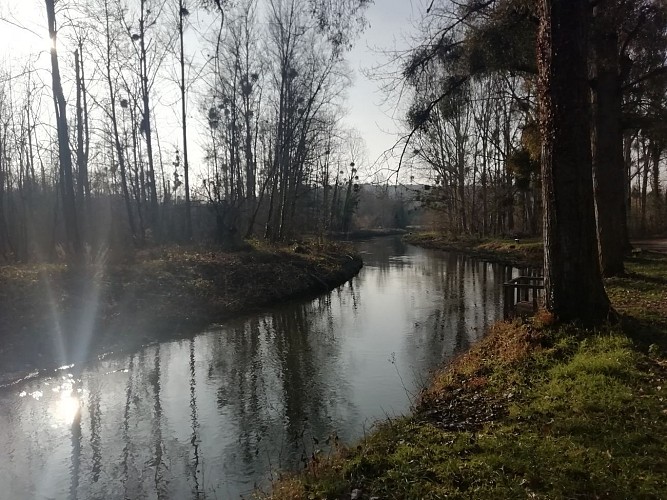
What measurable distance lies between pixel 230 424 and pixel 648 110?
47.0 ft

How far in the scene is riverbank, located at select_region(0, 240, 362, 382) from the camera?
1125 cm

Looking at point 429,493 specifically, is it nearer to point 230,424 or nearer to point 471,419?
point 471,419

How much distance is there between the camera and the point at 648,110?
14.4m

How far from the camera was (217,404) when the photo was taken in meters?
7.88

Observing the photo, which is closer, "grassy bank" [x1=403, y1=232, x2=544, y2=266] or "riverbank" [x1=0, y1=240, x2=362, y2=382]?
"riverbank" [x1=0, y1=240, x2=362, y2=382]

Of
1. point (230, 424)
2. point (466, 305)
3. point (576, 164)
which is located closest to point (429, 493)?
point (230, 424)

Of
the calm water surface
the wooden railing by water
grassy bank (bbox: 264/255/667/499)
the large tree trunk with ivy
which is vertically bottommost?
the calm water surface

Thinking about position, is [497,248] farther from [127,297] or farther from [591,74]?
[127,297]

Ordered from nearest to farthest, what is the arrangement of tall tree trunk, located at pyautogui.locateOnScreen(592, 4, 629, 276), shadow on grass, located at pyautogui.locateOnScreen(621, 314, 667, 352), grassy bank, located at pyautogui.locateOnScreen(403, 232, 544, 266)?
shadow on grass, located at pyautogui.locateOnScreen(621, 314, 667, 352) → tall tree trunk, located at pyautogui.locateOnScreen(592, 4, 629, 276) → grassy bank, located at pyautogui.locateOnScreen(403, 232, 544, 266)

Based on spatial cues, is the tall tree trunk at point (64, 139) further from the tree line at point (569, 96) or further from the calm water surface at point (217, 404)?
the tree line at point (569, 96)

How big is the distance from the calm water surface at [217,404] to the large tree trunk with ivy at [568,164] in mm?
2886

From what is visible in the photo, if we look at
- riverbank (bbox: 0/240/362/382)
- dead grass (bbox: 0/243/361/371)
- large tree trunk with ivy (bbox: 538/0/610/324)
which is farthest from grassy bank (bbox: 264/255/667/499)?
dead grass (bbox: 0/243/361/371)

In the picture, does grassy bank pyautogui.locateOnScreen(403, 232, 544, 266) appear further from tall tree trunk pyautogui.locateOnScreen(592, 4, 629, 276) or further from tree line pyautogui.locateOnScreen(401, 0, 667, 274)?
tall tree trunk pyautogui.locateOnScreen(592, 4, 629, 276)

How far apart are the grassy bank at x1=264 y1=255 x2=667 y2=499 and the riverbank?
820 cm
